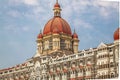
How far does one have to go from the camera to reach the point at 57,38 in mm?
25516

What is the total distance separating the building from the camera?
66.0ft

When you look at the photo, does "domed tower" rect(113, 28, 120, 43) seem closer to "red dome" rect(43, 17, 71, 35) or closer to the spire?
"red dome" rect(43, 17, 71, 35)

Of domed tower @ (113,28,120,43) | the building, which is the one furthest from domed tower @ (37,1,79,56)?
domed tower @ (113,28,120,43)

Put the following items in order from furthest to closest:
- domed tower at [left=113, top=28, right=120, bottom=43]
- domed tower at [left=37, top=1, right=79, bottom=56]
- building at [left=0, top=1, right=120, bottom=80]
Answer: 1. domed tower at [left=37, top=1, right=79, bottom=56]
2. building at [left=0, top=1, right=120, bottom=80]
3. domed tower at [left=113, top=28, right=120, bottom=43]

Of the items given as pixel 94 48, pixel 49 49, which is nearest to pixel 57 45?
pixel 49 49

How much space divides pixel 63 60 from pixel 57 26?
142 inches

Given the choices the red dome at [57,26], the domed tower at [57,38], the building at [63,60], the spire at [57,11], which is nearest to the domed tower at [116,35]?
the building at [63,60]

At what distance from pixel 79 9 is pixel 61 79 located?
7265 mm

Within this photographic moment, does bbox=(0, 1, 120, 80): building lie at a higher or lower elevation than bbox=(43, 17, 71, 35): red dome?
lower

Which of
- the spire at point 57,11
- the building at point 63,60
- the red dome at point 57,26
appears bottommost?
the building at point 63,60

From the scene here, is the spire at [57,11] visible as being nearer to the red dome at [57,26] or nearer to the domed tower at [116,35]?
the red dome at [57,26]

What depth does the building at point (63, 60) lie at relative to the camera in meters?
20.1

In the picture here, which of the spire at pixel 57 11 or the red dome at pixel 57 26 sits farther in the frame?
the spire at pixel 57 11

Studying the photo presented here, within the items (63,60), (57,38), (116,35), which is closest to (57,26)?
(57,38)
